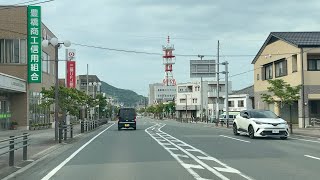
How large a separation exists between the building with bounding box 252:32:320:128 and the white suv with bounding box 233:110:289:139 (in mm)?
16712

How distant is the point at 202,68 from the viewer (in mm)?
54625

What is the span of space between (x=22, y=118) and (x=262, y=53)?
27875 millimetres

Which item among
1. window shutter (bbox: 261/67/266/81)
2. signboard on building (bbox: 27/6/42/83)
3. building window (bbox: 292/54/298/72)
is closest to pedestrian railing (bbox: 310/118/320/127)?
building window (bbox: 292/54/298/72)

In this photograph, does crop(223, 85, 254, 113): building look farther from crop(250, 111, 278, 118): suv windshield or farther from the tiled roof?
crop(250, 111, 278, 118): suv windshield

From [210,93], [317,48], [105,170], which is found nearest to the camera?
[105,170]

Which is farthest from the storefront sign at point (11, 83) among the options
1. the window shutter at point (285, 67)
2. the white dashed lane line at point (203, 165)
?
the window shutter at point (285, 67)

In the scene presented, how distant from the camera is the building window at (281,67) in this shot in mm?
47381

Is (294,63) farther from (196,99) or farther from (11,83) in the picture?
(196,99)

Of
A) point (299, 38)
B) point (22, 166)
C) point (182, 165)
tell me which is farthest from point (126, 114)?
point (182, 165)

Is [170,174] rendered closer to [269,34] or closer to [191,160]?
[191,160]

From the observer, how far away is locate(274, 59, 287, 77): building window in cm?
4738

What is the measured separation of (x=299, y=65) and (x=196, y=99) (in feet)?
274

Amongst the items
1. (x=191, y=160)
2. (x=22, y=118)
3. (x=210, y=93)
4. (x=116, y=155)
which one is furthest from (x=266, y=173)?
(x=210, y=93)

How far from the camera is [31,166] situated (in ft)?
46.2
